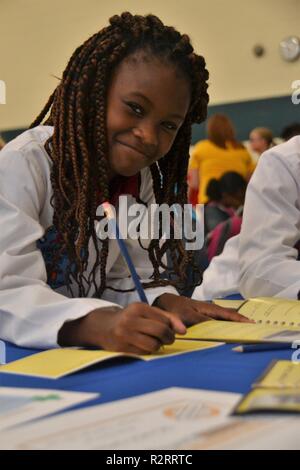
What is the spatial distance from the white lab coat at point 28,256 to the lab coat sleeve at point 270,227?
0.34m

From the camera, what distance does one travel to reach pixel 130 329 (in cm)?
87

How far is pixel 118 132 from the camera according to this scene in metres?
1.23

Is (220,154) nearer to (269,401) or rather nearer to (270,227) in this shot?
(270,227)

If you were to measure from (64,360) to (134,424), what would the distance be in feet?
0.95

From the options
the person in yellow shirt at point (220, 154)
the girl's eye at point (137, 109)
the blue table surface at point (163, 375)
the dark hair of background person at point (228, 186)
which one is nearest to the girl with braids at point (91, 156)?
the girl's eye at point (137, 109)

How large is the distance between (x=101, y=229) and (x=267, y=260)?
0.53m

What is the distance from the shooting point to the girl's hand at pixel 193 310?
1.12 metres

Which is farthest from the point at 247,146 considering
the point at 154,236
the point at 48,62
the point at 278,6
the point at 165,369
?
the point at 165,369

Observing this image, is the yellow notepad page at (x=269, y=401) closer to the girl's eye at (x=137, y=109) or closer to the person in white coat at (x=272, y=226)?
the girl's eye at (x=137, y=109)

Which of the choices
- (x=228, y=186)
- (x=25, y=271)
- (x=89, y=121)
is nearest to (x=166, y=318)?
(x=25, y=271)

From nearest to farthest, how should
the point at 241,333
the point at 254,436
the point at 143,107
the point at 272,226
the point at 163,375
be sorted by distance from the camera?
the point at 254,436 → the point at 163,375 → the point at 241,333 → the point at 143,107 → the point at 272,226

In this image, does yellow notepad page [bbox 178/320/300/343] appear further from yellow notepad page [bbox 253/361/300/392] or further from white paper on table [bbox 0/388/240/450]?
white paper on table [bbox 0/388/240/450]

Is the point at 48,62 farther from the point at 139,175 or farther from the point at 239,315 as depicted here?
the point at 239,315

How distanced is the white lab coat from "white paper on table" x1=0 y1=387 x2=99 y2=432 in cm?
28
